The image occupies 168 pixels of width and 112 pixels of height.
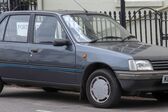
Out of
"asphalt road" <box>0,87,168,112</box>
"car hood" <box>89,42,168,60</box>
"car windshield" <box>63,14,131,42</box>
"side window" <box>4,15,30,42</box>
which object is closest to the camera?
"car hood" <box>89,42,168,60</box>

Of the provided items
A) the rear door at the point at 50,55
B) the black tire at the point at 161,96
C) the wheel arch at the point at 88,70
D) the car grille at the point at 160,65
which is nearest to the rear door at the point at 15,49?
the rear door at the point at 50,55

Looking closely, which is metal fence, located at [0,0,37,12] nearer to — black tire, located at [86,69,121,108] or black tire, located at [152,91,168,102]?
black tire, located at [152,91,168,102]

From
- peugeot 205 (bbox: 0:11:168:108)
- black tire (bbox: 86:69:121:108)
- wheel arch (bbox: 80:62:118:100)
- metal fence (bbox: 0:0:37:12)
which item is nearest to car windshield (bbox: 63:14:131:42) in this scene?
peugeot 205 (bbox: 0:11:168:108)

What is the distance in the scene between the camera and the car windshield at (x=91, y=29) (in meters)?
10.5

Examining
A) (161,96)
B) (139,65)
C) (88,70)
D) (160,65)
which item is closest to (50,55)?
(88,70)

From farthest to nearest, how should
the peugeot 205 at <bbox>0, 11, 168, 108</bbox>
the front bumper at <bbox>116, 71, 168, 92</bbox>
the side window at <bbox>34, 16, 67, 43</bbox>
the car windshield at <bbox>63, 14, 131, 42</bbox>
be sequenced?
the side window at <bbox>34, 16, 67, 43</bbox>, the car windshield at <bbox>63, 14, 131, 42</bbox>, the peugeot 205 at <bbox>0, 11, 168, 108</bbox>, the front bumper at <bbox>116, 71, 168, 92</bbox>

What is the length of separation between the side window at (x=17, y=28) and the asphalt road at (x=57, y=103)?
1.25 meters

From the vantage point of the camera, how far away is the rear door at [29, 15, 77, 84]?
1026 cm

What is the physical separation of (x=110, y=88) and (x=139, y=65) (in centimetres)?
65

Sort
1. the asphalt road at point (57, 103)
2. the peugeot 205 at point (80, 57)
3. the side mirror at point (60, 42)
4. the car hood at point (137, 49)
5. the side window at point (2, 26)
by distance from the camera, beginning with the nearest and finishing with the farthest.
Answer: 1. the peugeot 205 at point (80, 57)
2. the car hood at point (137, 49)
3. the asphalt road at point (57, 103)
4. the side mirror at point (60, 42)
5. the side window at point (2, 26)

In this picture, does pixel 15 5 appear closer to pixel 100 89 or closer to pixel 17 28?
pixel 17 28

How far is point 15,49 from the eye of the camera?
11.2 m

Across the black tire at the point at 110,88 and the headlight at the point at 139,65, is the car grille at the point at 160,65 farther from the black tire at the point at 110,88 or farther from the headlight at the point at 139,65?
the black tire at the point at 110,88

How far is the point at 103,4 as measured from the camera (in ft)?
58.5
